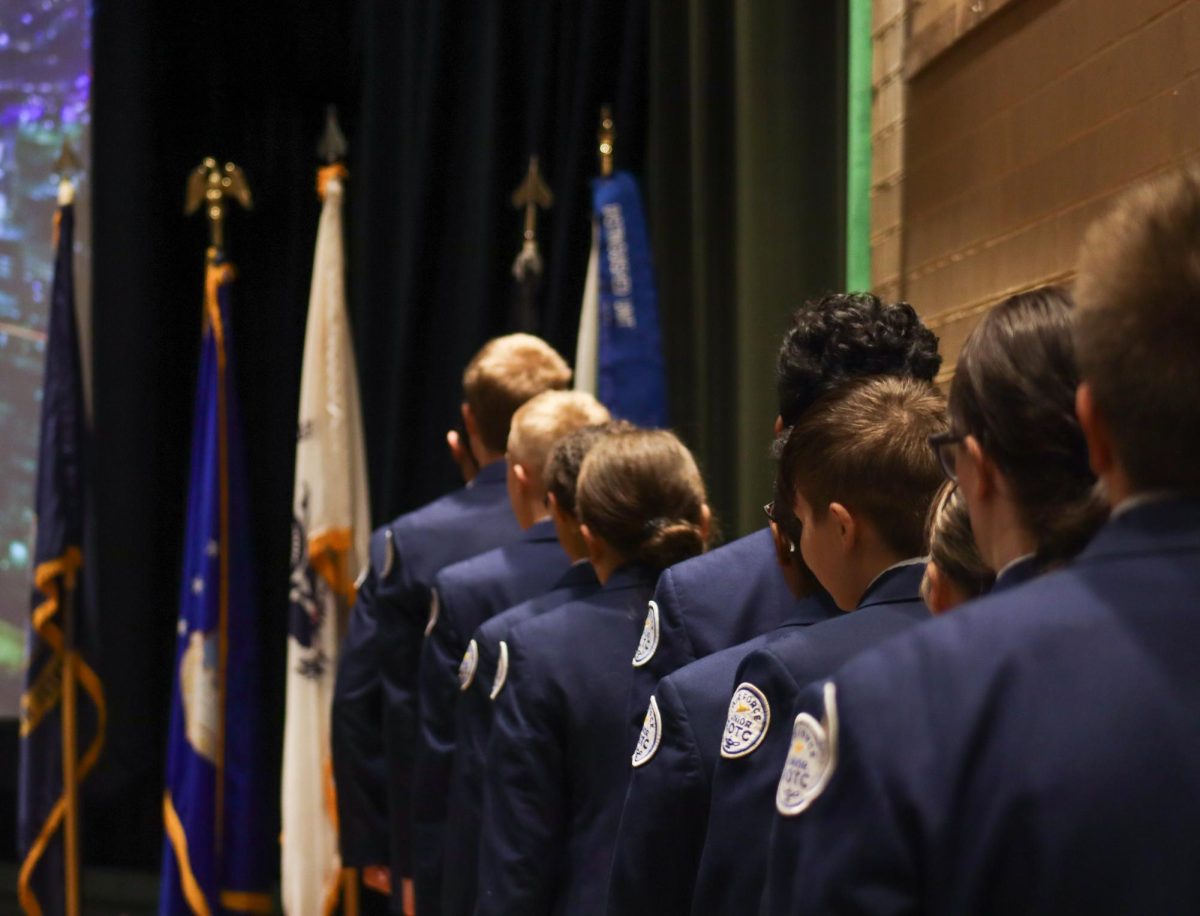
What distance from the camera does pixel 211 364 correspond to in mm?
4730

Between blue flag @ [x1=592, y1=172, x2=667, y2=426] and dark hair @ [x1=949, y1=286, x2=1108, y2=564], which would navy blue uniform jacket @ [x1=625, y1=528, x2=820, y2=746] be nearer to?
dark hair @ [x1=949, y1=286, x2=1108, y2=564]

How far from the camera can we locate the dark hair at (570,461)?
2.44m

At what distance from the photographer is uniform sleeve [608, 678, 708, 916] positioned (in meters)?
1.62

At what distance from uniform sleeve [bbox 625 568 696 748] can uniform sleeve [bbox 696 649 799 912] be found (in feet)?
1.47

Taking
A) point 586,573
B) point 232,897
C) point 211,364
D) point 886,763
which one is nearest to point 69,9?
point 211,364

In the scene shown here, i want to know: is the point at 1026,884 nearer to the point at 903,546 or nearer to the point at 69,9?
the point at 903,546

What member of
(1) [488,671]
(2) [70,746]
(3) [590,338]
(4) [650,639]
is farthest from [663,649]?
(2) [70,746]

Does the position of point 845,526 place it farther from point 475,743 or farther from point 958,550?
point 475,743

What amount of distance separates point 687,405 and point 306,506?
122cm

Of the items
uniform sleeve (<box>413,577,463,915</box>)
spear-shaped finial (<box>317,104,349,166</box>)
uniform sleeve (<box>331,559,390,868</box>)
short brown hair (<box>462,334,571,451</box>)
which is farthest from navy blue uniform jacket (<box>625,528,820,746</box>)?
spear-shaped finial (<box>317,104,349,166</box>)

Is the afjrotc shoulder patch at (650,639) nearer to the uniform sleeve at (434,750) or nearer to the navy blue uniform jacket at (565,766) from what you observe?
the navy blue uniform jacket at (565,766)

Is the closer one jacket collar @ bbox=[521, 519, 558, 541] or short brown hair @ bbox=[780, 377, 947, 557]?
short brown hair @ bbox=[780, 377, 947, 557]

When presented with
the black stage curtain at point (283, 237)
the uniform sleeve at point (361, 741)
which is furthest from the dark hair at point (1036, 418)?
the black stage curtain at point (283, 237)

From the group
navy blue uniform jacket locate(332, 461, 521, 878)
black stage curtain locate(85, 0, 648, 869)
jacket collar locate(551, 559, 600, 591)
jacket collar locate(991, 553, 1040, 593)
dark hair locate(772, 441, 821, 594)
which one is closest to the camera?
jacket collar locate(991, 553, 1040, 593)
